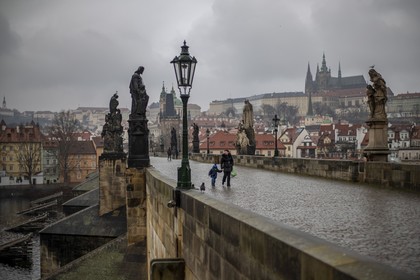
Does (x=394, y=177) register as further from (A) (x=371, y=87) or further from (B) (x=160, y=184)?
(B) (x=160, y=184)

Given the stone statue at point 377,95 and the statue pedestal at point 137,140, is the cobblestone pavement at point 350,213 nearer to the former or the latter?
the stone statue at point 377,95

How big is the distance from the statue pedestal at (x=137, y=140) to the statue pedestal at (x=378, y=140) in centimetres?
729

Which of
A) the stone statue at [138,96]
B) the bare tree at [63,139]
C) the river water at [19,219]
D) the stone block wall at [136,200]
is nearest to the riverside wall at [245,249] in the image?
the stone block wall at [136,200]

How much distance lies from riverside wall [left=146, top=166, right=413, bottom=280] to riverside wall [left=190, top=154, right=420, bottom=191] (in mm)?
6153

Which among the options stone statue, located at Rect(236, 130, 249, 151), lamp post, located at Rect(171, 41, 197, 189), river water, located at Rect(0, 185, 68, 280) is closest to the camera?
lamp post, located at Rect(171, 41, 197, 189)

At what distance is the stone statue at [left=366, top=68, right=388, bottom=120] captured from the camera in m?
13.1

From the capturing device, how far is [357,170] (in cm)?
1322

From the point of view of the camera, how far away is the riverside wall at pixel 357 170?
10.8 m

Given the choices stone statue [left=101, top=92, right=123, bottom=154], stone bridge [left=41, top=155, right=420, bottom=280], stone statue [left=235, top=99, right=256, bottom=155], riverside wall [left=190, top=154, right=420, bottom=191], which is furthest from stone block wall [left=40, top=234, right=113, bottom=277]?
stone bridge [left=41, top=155, right=420, bottom=280]

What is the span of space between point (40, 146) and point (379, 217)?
8245 cm

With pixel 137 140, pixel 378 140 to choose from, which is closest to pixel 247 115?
pixel 137 140

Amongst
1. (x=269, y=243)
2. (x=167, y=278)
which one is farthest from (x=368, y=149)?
(x=269, y=243)

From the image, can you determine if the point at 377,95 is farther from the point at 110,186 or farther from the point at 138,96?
the point at 110,186

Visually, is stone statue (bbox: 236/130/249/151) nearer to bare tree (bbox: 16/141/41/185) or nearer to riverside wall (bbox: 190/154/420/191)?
riverside wall (bbox: 190/154/420/191)
